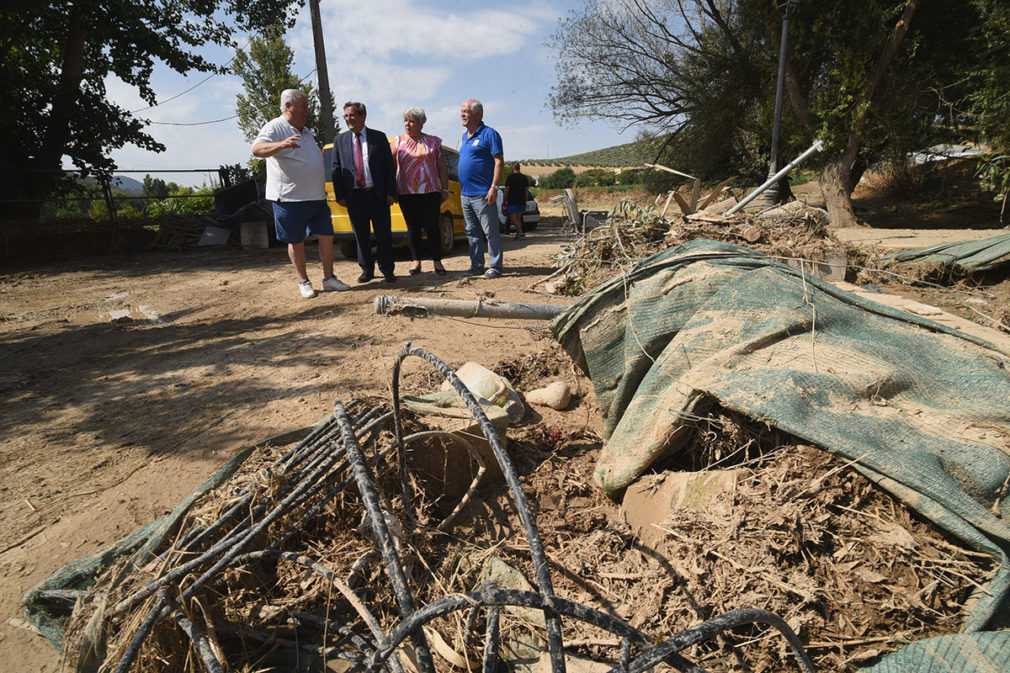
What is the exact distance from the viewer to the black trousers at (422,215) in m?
5.91

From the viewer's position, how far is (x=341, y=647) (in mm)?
1862

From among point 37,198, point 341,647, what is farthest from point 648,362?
point 37,198

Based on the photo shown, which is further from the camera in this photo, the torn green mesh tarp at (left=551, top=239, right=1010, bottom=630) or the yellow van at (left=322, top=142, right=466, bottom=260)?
the yellow van at (left=322, top=142, right=466, bottom=260)

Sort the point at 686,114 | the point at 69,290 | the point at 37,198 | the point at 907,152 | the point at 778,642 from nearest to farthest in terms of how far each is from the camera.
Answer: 1. the point at 778,642
2. the point at 69,290
3. the point at 37,198
4. the point at 907,152
5. the point at 686,114

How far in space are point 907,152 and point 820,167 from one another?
3703mm

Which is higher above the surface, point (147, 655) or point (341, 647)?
point (147, 655)

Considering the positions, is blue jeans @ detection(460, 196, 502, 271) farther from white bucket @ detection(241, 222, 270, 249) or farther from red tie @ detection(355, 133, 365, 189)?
white bucket @ detection(241, 222, 270, 249)

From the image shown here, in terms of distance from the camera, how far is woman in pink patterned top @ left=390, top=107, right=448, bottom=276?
5684mm

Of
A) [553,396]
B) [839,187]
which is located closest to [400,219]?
[553,396]

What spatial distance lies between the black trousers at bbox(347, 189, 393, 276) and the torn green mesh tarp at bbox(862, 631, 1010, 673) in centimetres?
524

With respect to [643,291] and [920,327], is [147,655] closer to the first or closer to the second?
[643,291]

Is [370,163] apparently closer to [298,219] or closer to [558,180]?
[298,219]

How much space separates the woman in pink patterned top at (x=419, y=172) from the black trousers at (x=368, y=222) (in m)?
0.31

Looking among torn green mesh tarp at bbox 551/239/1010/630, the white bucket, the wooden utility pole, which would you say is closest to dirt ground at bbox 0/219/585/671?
torn green mesh tarp at bbox 551/239/1010/630
